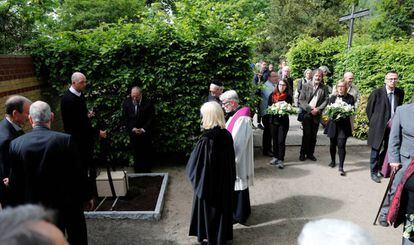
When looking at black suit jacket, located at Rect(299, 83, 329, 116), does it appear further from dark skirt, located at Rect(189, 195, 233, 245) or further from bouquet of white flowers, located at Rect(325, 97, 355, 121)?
dark skirt, located at Rect(189, 195, 233, 245)

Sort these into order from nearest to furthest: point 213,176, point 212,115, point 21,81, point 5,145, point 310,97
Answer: point 5,145 → point 212,115 → point 213,176 → point 21,81 → point 310,97

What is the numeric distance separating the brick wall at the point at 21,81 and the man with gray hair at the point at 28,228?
480 cm

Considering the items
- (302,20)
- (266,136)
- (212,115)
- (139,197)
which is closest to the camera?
(212,115)

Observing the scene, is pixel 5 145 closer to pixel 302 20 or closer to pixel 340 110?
pixel 340 110

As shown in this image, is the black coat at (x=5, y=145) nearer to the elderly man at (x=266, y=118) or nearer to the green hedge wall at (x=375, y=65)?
the elderly man at (x=266, y=118)

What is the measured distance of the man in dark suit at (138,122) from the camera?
22.7ft

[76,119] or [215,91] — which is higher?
[215,91]

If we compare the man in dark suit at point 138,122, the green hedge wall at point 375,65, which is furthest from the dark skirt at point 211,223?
the green hedge wall at point 375,65

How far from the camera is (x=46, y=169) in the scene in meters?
3.38

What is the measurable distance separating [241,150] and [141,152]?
315cm

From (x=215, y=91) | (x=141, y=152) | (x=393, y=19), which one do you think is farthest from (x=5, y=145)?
(x=393, y=19)

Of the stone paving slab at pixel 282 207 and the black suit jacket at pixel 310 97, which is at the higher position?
the black suit jacket at pixel 310 97

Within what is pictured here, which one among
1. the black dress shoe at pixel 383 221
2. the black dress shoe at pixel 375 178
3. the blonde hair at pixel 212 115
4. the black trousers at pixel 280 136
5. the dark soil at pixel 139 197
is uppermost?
the blonde hair at pixel 212 115

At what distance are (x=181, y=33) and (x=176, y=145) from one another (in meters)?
2.69
